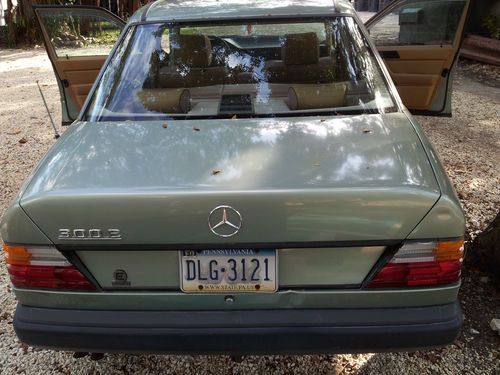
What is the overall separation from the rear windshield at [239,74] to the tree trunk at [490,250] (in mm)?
1153

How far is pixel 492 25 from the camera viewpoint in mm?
9945

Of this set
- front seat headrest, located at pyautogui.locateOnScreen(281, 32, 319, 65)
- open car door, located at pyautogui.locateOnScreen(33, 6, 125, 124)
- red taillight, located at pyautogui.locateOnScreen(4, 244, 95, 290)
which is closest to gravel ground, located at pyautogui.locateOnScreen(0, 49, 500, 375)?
red taillight, located at pyautogui.locateOnScreen(4, 244, 95, 290)

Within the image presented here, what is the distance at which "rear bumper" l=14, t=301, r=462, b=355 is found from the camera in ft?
5.63

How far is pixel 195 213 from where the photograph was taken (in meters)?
1.64

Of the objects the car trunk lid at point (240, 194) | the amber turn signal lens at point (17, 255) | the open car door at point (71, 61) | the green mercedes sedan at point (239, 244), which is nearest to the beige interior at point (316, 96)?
the green mercedes sedan at point (239, 244)

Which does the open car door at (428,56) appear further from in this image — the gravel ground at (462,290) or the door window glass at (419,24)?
the gravel ground at (462,290)

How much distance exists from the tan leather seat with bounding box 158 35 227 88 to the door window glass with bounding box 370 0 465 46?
5.51ft

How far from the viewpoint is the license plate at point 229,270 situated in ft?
5.58

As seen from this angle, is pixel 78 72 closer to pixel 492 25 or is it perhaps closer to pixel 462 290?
pixel 462 290

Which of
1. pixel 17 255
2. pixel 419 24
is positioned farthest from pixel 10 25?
pixel 17 255

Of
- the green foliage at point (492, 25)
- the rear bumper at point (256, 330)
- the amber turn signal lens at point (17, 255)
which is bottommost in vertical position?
the green foliage at point (492, 25)

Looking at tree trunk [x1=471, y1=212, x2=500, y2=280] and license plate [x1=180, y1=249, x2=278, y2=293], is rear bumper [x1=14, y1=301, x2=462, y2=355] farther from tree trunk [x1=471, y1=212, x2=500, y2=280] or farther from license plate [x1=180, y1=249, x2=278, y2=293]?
tree trunk [x1=471, y1=212, x2=500, y2=280]

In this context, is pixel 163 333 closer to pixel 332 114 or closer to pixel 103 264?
pixel 103 264

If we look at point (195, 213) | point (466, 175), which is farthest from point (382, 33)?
point (195, 213)
